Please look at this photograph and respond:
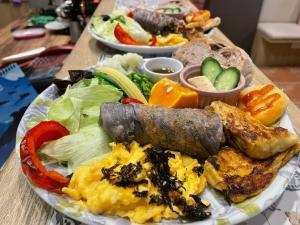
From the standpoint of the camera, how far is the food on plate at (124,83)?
1.17 metres

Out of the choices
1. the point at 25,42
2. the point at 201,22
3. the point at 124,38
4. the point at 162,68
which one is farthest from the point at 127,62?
the point at 25,42

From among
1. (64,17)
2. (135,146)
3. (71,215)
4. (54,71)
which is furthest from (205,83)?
(64,17)

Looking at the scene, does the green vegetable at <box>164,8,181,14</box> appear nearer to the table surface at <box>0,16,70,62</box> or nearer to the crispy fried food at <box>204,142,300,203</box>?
the table surface at <box>0,16,70,62</box>

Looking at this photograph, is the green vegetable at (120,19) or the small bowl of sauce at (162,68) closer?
the small bowl of sauce at (162,68)

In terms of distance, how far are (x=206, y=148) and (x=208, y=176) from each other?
11 cm

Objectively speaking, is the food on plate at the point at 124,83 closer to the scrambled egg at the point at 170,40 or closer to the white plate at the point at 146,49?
the white plate at the point at 146,49

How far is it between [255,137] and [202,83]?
1.20ft

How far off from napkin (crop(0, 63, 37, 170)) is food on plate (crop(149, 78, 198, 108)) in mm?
799

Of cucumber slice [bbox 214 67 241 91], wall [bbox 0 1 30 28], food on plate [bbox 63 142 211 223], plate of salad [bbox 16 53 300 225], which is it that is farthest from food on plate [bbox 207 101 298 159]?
wall [bbox 0 1 30 28]

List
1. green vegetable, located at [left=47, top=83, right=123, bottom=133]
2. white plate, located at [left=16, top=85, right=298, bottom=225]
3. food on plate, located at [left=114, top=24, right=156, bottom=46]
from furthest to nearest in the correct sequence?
1. food on plate, located at [left=114, top=24, right=156, bottom=46]
2. green vegetable, located at [left=47, top=83, right=123, bottom=133]
3. white plate, located at [left=16, top=85, right=298, bottom=225]

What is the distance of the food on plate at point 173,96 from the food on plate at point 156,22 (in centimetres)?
99

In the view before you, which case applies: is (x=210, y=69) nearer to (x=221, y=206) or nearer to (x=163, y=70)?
(x=163, y=70)

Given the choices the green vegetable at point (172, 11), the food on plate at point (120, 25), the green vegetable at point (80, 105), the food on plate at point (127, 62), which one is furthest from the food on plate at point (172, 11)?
the green vegetable at point (80, 105)

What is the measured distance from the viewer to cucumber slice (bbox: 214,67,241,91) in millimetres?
1162
